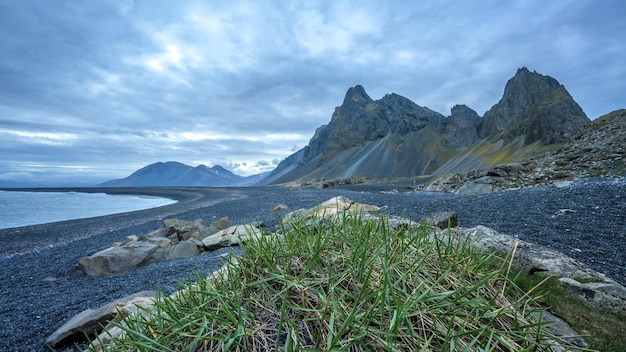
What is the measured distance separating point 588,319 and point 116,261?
1101cm

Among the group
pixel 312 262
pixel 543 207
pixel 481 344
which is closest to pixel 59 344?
pixel 312 262

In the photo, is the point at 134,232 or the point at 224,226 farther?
the point at 134,232

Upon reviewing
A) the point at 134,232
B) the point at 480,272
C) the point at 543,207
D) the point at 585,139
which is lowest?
the point at 134,232

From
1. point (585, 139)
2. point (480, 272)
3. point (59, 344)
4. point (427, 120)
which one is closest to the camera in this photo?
point (480, 272)

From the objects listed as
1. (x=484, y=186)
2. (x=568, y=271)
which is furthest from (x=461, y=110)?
(x=568, y=271)

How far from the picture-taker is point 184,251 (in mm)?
10250

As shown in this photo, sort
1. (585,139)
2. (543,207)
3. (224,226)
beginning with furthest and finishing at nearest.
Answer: (585,139) < (224,226) < (543,207)

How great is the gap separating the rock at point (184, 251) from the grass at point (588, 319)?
9618 millimetres

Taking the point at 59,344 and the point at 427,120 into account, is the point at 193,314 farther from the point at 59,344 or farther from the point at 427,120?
the point at 427,120

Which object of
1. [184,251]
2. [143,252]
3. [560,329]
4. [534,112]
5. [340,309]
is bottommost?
[184,251]

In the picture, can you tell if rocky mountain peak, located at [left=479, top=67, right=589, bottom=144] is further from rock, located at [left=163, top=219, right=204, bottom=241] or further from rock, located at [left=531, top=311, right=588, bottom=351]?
rock, located at [left=531, top=311, right=588, bottom=351]

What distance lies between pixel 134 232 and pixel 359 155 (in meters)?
173

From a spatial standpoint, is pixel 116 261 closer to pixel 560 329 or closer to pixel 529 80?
pixel 560 329

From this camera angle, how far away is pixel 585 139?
35.8 m
